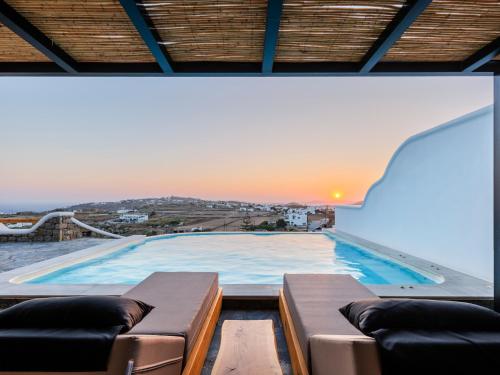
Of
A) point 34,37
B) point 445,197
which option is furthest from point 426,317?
point 445,197

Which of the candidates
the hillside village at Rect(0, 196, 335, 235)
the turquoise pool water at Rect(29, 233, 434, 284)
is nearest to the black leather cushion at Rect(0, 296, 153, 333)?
the turquoise pool water at Rect(29, 233, 434, 284)

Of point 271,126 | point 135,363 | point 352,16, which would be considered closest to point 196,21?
point 352,16

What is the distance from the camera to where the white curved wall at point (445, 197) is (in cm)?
513

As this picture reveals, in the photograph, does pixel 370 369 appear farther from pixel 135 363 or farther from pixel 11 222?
pixel 11 222

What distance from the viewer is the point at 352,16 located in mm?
2119

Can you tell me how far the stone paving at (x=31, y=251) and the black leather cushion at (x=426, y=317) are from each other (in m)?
6.23

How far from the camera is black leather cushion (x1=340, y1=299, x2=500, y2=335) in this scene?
1645 mm

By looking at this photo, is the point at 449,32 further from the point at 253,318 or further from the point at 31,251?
the point at 31,251

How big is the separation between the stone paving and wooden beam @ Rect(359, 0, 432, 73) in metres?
6.42

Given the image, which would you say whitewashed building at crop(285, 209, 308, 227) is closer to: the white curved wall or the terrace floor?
the white curved wall

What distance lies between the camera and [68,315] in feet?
5.63

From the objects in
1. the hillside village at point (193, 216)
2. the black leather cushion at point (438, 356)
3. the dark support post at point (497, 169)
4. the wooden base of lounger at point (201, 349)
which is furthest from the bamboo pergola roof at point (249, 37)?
the hillside village at point (193, 216)

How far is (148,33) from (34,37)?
816 mm

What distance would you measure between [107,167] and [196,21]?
1176cm
